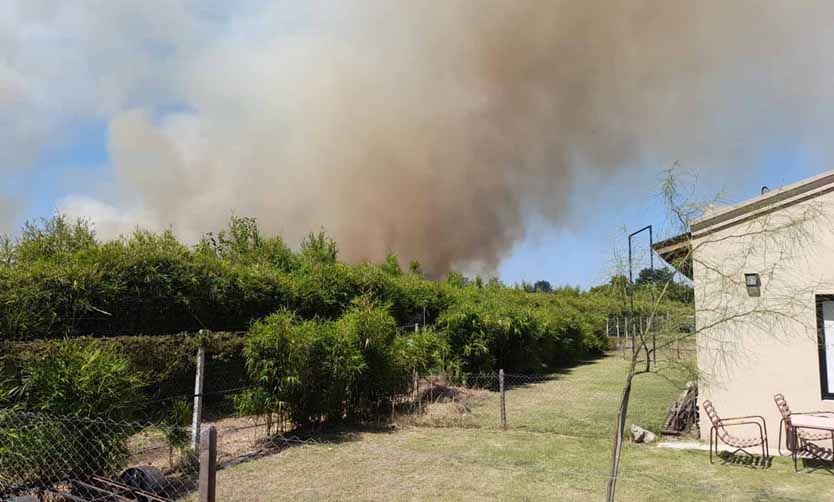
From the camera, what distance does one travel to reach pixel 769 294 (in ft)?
22.3

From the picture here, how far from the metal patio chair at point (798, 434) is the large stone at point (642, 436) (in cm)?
142

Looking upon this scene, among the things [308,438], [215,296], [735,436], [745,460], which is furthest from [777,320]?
[215,296]

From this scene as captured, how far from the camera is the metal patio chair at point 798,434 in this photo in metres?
6.23

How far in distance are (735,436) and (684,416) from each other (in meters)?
1.08

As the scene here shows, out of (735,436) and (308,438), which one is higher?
(735,436)

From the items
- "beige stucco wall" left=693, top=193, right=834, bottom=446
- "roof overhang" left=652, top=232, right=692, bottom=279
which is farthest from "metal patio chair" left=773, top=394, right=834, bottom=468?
"roof overhang" left=652, top=232, right=692, bottom=279

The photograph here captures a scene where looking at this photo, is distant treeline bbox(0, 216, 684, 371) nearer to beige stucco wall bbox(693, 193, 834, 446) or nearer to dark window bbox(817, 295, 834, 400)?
beige stucco wall bbox(693, 193, 834, 446)

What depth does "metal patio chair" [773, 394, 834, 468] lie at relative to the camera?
623cm

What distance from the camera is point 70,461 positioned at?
15.3 ft

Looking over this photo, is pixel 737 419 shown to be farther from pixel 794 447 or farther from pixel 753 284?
pixel 753 284

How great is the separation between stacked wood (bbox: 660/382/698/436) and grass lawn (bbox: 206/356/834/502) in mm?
413

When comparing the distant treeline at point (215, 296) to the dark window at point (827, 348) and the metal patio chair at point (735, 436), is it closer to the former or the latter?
the metal patio chair at point (735, 436)

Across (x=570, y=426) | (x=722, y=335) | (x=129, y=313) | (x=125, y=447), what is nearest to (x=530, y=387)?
(x=570, y=426)

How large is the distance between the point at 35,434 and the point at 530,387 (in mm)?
11039
